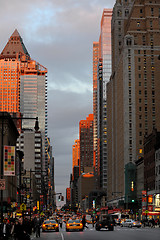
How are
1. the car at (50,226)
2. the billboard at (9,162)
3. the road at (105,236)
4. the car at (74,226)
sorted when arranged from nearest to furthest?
the billboard at (9,162), the road at (105,236), the car at (74,226), the car at (50,226)

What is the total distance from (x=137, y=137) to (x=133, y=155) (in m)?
6.85

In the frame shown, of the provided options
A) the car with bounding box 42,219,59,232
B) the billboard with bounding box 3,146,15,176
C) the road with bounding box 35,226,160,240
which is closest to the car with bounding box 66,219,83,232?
the car with bounding box 42,219,59,232

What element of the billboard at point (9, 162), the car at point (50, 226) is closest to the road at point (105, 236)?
the billboard at point (9, 162)

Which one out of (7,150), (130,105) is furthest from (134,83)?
(7,150)

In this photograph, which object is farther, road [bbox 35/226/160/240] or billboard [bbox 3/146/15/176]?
road [bbox 35/226/160/240]

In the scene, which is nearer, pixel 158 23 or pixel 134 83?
pixel 134 83

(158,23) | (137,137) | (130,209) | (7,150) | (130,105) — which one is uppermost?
(158,23)

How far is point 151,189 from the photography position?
462 ft

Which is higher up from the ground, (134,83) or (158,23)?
(158,23)

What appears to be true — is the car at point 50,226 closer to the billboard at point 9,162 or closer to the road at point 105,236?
the road at point 105,236

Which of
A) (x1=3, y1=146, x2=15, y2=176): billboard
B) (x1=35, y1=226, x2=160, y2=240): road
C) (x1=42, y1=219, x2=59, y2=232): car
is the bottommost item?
(x1=42, y1=219, x2=59, y2=232): car

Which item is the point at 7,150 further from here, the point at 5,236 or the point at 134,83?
the point at 134,83

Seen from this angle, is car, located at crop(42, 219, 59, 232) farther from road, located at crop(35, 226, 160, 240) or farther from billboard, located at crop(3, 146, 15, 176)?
billboard, located at crop(3, 146, 15, 176)

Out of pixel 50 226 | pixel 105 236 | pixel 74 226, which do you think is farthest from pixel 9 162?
pixel 74 226
